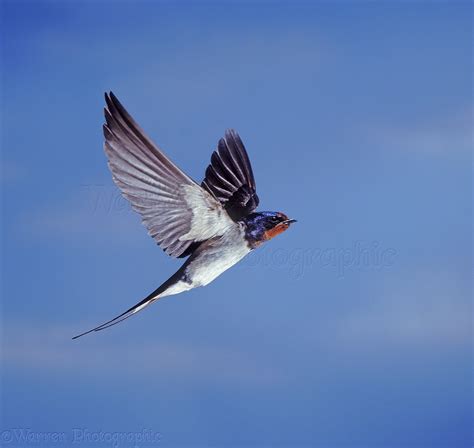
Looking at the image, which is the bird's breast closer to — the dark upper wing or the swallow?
the swallow

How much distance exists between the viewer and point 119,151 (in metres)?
2.58

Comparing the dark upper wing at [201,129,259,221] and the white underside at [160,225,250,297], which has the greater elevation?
the dark upper wing at [201,129,259,221]

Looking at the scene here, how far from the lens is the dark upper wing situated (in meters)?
2.98

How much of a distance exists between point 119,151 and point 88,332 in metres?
0.66

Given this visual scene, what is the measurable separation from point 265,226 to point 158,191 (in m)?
0.43

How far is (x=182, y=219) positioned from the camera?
2.76m

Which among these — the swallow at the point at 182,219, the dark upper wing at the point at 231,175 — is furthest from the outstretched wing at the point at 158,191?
the dark upper wing at the point at 231,175

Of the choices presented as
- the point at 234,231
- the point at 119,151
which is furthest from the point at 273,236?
the point at 119,151

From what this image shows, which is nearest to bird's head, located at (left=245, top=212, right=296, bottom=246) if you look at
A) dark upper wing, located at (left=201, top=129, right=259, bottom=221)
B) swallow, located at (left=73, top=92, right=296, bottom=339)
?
swallow, located at (left=73, top=92, right=296, bottom=339)

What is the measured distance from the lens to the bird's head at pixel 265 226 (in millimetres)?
2748

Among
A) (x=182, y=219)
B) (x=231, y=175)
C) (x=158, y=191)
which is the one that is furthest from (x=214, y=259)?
(x=231, y=175)

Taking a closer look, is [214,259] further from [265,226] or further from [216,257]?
[265,226]

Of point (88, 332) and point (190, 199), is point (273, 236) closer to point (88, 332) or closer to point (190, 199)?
point (190, 199)

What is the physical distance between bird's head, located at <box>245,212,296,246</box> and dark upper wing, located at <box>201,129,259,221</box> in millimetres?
202
